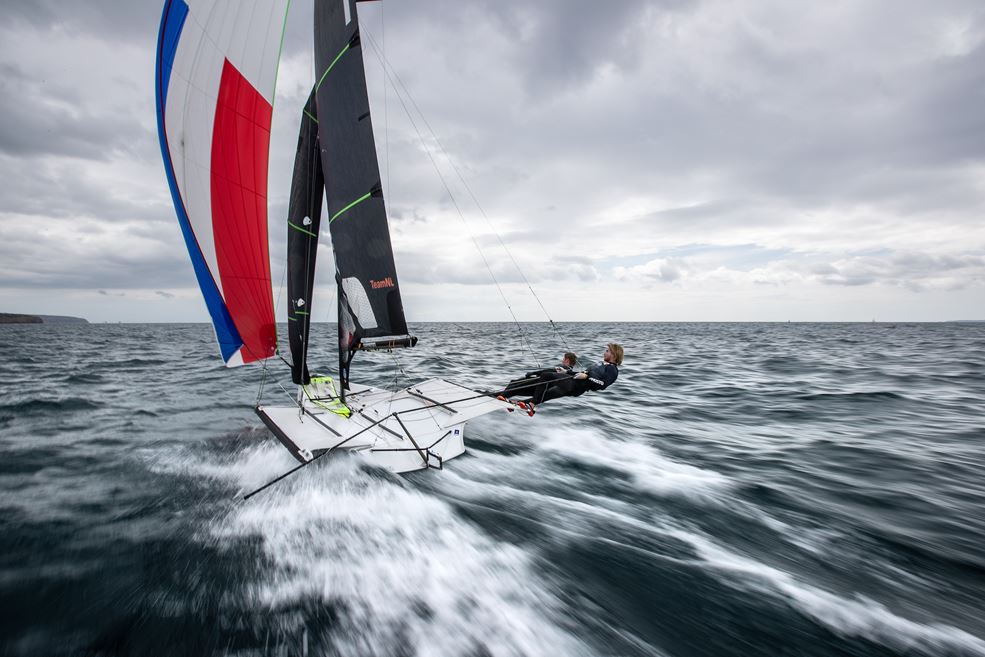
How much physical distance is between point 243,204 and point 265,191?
439mm

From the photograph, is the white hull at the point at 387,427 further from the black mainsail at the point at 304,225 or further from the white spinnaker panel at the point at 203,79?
the white spinnaker panel at the point at 203,79

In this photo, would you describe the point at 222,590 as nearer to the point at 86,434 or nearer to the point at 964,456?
the point at 86,434

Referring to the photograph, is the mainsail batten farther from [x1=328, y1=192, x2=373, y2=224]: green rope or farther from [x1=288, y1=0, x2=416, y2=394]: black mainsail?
[x1=328, y1=192, x2=373, y2=224]: green rope

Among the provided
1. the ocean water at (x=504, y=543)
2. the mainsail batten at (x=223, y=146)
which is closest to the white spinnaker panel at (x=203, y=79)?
the mainsail batten at (x=223, y=146)

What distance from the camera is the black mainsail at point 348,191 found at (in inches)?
205

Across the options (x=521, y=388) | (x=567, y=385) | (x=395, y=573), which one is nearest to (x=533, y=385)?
(x=521, y=388)

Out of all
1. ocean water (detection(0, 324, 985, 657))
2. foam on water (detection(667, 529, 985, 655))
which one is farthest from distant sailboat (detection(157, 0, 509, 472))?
foam on water (detection(667, 529, 985, 655))

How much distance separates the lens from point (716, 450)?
593 cm

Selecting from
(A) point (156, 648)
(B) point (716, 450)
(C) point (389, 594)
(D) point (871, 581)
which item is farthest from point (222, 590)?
(B) point (716, 450)

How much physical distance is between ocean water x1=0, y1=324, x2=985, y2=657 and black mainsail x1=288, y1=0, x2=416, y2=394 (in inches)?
79.1

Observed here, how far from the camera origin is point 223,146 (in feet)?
17.5

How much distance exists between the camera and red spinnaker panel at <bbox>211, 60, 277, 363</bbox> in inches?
210

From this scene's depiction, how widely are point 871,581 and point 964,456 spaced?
461 centimetres

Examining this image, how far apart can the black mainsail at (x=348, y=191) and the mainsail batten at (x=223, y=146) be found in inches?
23.6
